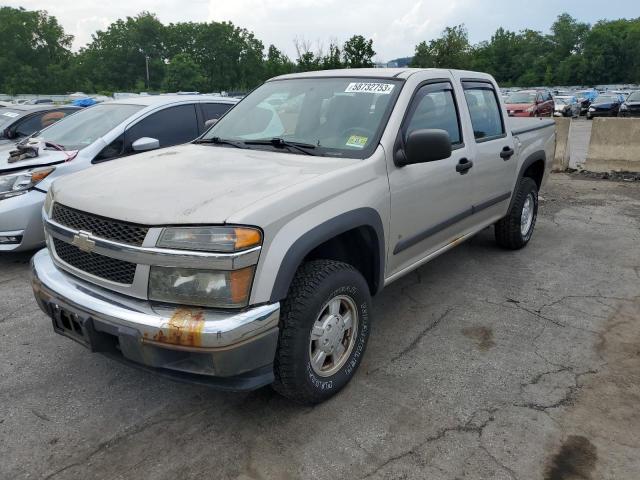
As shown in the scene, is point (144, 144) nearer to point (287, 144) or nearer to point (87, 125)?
point (87, 125)

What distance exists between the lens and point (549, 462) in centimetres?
254

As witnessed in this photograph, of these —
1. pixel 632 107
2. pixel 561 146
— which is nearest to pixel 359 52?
pixel 632 107

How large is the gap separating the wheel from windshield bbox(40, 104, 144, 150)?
4.15 metres

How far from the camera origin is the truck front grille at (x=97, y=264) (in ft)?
8.35

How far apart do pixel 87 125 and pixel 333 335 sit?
4.43 m

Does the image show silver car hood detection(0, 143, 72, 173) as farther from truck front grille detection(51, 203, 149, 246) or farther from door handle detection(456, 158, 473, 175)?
door handle detection(456, 158, 473, 175)

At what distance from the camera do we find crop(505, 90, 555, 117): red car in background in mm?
22698

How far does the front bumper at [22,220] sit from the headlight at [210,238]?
323cm

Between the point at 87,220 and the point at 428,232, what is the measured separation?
88.7 inches

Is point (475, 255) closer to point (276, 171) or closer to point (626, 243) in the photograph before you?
point (626, 243)

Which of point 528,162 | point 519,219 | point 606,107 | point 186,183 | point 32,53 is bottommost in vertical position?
point 606,107

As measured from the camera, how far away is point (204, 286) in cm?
240

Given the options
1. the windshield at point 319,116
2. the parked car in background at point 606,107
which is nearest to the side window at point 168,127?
the windshield at point 319,116

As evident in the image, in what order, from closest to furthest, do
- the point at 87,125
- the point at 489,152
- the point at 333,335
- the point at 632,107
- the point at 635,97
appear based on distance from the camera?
the point at 333,335 < the point at 489,152 < the point at 87,125 < the point at 632,107 < the point at 635,97
